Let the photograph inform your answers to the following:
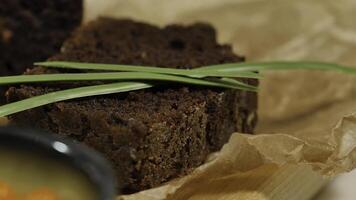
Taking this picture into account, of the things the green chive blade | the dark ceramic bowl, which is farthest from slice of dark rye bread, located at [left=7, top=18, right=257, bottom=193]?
the dark ceramic bowl

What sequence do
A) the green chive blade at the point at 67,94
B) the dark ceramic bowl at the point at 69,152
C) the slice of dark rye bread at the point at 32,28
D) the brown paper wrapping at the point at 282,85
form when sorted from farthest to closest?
the slice of dark rye bread at the point at 32,28
the brown paper wrapping at the point at 282,85
the green chive blade at the point at 67,94
the dark ceramic bowl at the point at 69,152

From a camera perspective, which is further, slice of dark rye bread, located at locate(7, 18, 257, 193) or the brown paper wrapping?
the brown paper wrapping

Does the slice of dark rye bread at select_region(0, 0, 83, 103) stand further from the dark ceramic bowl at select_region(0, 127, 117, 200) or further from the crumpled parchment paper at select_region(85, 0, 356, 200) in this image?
the dark ceramic bowl at select_region(0, 127, 117, 200)

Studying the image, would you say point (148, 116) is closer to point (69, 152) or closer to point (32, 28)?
point (69, 152)

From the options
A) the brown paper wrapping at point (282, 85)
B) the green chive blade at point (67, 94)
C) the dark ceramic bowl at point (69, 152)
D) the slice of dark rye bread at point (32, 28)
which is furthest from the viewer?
the slice of dark rye bread at point (32, 28)

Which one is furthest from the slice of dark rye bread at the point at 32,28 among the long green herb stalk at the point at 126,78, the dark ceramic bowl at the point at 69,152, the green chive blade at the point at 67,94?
the dark ceramic bowl at the point at 69,152

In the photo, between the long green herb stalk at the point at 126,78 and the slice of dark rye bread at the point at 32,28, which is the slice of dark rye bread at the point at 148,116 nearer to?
the long green herb stalk at the point at 126,78

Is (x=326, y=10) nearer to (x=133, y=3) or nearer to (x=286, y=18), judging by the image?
(x=286, y=18)
